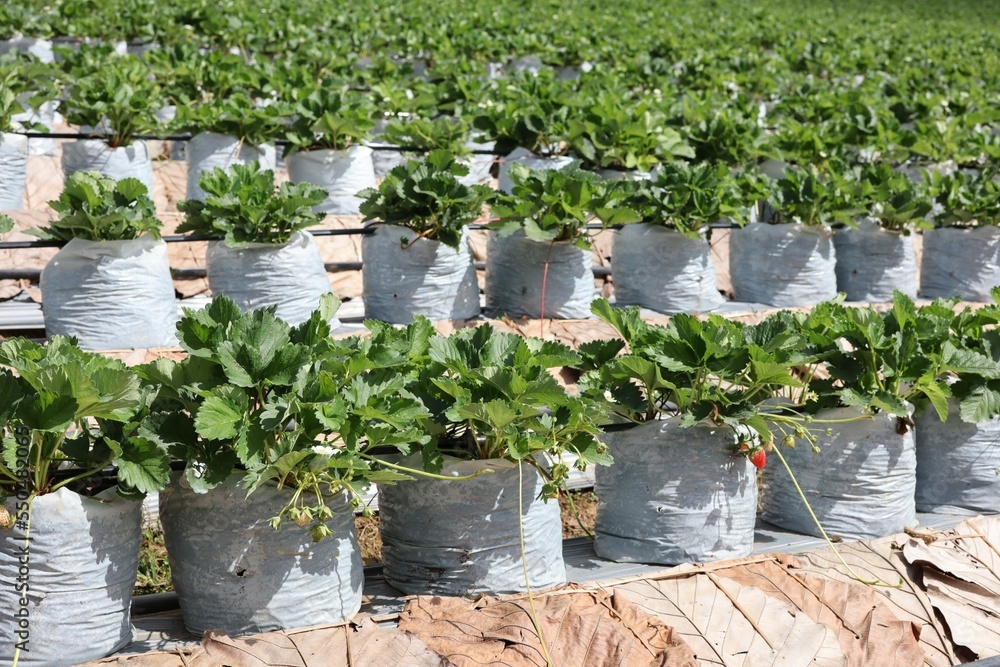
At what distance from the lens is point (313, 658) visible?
215 cm

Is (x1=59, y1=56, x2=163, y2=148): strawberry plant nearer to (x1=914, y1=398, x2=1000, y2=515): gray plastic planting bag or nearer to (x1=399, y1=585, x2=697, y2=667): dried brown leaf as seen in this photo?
(x1=399, y1=585, x2=697, y2=667): dried brown leaf

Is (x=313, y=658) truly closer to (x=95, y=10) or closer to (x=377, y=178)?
(x=377, y=178)

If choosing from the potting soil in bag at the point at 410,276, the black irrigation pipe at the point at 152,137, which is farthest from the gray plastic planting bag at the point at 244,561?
the black irrigation pipe at the point at 152,137

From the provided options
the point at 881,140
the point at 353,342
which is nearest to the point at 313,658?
the point at 353,342

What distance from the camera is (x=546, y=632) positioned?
2303 mm

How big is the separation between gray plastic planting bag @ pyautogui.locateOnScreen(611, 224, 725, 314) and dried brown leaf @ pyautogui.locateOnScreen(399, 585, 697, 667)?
7.31 feet

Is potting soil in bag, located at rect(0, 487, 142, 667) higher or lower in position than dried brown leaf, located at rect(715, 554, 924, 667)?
higher

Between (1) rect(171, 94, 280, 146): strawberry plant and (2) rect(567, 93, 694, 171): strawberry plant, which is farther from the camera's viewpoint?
(2) rect(567, 93, 694, 171): strawberry plant

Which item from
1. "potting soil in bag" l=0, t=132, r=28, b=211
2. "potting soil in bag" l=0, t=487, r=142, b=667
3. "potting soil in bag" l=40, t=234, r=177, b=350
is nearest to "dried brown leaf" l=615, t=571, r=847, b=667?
"potting soil in bag" l=0, t=487, r=142, b=667

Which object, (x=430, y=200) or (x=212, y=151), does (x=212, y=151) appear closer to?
(x=212, y=151)

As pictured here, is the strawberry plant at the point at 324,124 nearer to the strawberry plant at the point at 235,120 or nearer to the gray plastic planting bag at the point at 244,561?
the strawberry plant at the point at 235,120

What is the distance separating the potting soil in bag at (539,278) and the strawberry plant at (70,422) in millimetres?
2090

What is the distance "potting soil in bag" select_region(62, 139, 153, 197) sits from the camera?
5.00 metres

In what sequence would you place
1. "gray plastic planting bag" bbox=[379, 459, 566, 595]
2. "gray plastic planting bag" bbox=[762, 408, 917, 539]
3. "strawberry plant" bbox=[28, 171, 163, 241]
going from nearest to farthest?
1. "gray plastic planting bag" bbox=[379, 459, 566, 595]
2. "gray plastic planting bag" bbox=[762, 408, 917, 539]
3. "strawberry plant" bbox=[28, 171, 163, 241]
